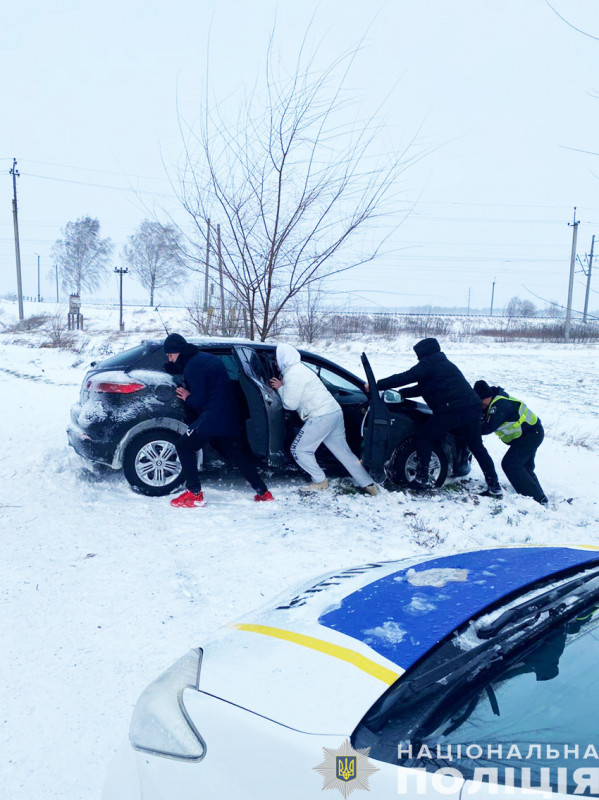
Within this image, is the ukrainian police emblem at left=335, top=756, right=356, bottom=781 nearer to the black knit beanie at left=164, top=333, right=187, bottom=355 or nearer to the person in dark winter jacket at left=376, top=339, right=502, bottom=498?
the black knit beanie at left=164, top=333, right=187, bottom=355

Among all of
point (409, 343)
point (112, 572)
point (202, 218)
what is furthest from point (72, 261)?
point (112, 572)

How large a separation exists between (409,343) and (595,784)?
95.9 ft

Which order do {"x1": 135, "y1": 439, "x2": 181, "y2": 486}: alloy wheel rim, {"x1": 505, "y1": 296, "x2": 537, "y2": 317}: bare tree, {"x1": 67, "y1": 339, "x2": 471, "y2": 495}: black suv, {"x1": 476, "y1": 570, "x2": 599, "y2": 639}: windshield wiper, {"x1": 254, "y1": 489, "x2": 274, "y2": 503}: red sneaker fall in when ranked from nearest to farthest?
{"x1": 476, "y1": 570, "x2": 599, "y2": 639}: windshield wiper, {"x1": 67, "y1": 339, "x2": 471, "y2": 495}: black suv, {"x1": 135, "y1": 439, "x2": 181, "y2": 486}: alloy wheel rim, {"x1": 254, "y1": 489, "x2": 274, "y2": 503}: red sneaker, {"x1": 505, "y1": 296, "x2": 537, "y2": 317}: bare tree

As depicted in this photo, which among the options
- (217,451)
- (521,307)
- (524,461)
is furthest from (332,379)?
(521,307)

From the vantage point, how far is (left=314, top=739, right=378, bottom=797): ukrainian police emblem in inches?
54.5

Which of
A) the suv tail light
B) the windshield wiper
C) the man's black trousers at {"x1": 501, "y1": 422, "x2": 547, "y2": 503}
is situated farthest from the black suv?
the windshield wiper

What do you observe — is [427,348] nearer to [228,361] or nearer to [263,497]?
[228,361]

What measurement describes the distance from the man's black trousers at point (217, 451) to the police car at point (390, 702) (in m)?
3.31

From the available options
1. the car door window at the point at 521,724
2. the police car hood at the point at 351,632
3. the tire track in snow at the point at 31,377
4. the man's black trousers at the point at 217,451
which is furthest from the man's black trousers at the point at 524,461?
the tire track in snow at the point at 31,377

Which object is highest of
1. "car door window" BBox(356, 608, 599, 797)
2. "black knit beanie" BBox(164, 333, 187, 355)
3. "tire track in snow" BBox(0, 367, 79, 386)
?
"black knit beanie" BBox(164, 333, 187, 355)

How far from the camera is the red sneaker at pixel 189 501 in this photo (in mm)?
5500

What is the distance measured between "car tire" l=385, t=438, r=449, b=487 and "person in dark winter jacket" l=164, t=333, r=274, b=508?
64.3 inches

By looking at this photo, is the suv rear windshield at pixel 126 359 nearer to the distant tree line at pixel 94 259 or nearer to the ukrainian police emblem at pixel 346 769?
the ukrainian police emblem at pixel 346 769

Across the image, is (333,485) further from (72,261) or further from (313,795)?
(72,261)
